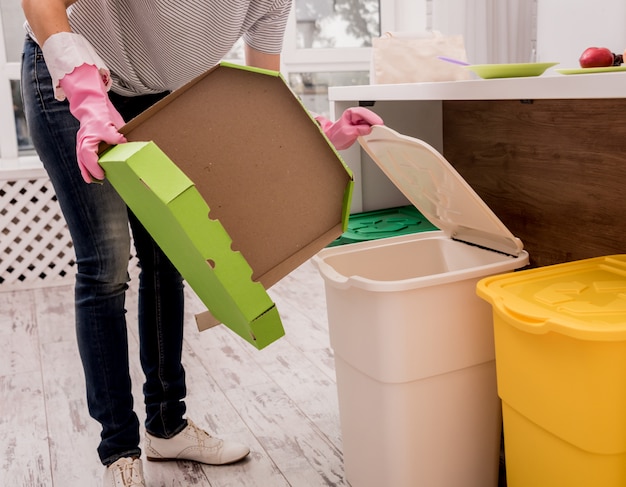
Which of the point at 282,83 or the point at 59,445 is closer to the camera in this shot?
the point at 282,83

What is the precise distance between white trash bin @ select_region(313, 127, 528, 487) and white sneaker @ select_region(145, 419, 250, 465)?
28cm

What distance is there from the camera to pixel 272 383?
75.6 inches

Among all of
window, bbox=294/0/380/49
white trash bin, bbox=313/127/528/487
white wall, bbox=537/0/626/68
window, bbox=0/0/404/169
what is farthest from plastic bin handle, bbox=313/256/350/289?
window, bbox=294/0/380/49

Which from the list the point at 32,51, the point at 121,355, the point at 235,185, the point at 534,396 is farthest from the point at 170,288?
the point at 534,396

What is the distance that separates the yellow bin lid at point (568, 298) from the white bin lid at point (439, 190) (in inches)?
6.3

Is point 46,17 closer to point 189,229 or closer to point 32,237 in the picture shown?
point 189,229

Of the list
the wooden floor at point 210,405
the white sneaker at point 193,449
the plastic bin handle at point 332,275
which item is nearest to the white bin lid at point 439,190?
the plastic bin handle at point 332,275

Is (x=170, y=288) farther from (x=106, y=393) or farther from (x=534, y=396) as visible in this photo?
(x=534, y=396)

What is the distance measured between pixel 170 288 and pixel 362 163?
0.79 meters

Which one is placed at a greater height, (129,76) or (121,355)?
(129,76)

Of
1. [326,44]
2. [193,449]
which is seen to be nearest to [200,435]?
[193,449]

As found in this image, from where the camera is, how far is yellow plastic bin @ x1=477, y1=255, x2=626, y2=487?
36.1 inches

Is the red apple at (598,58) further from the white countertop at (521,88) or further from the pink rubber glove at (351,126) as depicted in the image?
the pink rubber glove at (351,126)

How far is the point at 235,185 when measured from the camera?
1109 mm
